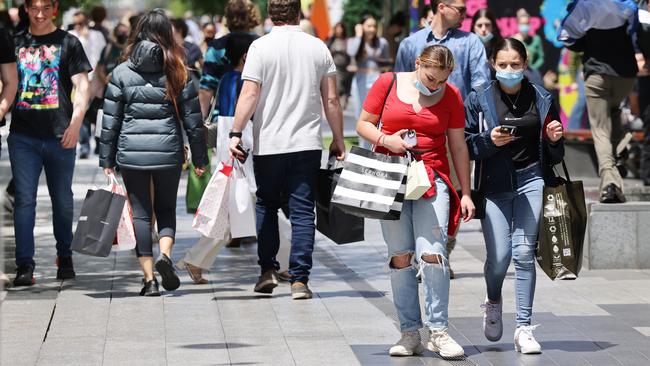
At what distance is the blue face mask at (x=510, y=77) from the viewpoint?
7676mm

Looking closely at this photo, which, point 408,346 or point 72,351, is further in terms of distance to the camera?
point 72,351

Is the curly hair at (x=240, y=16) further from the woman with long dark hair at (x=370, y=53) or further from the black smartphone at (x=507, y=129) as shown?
the woman with long dark hair at (x=370, y=53)

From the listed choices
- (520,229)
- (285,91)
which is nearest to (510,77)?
(520,229)

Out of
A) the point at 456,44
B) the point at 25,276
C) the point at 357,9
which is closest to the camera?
the point at 456,44

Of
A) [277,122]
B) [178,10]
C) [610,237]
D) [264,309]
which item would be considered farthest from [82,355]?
[178,10]

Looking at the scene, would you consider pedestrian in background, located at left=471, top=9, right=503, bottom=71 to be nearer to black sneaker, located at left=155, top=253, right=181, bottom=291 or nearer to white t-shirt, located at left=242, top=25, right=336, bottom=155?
white t-shirt, located at left=242, top=25, right=336, bottom=155

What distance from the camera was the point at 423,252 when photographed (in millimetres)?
7621

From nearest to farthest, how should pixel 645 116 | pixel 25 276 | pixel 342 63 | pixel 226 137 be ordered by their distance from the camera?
1. pixel 25 276
2. pixel 226 137
3. pixel 645 116
4. pixel 342 63

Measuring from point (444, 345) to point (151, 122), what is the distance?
2948mm

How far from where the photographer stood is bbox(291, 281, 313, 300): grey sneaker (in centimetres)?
953

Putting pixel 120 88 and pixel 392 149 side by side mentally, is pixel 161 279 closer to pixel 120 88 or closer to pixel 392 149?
pixel 120 88

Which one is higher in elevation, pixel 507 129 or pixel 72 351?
pixel 507 129

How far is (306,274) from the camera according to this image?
9633mm

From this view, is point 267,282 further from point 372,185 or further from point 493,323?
point 372,185
